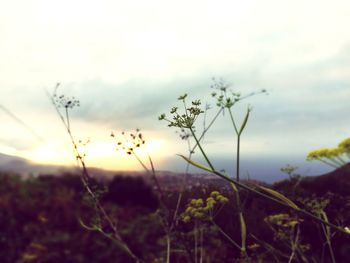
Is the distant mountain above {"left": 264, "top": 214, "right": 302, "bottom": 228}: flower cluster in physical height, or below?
above

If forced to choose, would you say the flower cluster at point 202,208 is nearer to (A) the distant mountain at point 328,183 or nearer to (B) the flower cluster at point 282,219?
(B) the flower cluster at point 282,219

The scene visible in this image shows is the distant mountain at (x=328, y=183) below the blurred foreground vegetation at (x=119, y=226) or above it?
above

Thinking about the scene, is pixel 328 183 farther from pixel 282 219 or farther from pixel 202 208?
pixel 202 208

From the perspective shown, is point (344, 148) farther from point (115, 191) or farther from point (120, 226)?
point (115, 191)

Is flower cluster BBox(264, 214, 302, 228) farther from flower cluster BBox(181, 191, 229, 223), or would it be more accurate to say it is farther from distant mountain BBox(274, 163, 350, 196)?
distant mountain BBox(274, 163, 350, 196)

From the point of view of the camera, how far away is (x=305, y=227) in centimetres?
755

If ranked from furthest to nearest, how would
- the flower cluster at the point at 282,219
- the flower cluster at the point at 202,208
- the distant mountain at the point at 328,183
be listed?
the distant mountain at the point at 328,183, the flower cluster at the point at 282,219, the flower cluster at the point at 202,208

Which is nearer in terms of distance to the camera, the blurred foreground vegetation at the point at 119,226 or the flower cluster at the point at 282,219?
the flower cluster at the point at 282,219

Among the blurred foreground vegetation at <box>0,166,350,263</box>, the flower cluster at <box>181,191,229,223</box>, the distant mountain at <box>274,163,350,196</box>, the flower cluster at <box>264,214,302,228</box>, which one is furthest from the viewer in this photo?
the distant mountain at <box>274,163,350,196</box>

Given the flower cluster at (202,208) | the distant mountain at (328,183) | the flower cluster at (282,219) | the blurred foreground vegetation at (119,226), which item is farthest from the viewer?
the distant mountain at (328,183)

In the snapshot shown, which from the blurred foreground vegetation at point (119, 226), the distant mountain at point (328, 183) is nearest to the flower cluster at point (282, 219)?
the blurred foreground vegetation at point (119, 226)

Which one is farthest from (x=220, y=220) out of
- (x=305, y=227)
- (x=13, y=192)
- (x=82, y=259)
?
(x=13, y=192)

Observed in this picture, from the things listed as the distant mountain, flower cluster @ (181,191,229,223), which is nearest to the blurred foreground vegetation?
the distant mountain

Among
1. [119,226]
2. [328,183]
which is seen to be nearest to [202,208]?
[119,226]
